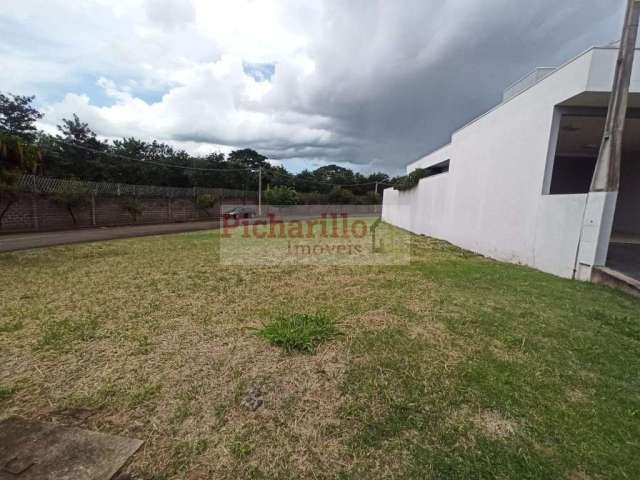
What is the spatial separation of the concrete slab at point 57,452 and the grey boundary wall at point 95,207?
1447 centimetres

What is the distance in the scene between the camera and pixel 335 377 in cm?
214

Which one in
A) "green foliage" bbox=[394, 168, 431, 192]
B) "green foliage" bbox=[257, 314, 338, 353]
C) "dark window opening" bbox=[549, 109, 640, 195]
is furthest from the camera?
"green foliage" bbox=[394, 168, 431, 192]

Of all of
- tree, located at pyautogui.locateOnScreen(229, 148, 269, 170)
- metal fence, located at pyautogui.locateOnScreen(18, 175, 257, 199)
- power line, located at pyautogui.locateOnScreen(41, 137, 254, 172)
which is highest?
tree, located at pyautogui.locateOnScreen(229, 148, 269, 170)

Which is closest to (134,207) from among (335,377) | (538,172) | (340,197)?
(335,377)

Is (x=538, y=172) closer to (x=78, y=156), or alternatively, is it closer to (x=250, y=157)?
(x=78, y=156)

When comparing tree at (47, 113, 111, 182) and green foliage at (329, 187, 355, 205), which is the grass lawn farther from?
green foliage at (329, 187, 355, 205)

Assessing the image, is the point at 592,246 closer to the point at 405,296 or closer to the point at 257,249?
the point at 405,296

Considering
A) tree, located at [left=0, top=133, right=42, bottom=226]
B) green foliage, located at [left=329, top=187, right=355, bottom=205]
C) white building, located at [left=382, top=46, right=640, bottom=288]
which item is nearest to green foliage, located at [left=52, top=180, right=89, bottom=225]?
tree, located at [left=0, top=133, right=42, bottom=226]

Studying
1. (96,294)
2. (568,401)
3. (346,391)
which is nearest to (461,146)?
(568,401)

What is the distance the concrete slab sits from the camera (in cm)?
130

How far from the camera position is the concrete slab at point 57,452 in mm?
1305

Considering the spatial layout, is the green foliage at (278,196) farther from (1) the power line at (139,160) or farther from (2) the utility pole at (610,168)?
(2) the utility pole at (610,168)

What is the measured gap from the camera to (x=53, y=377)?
6.77ft

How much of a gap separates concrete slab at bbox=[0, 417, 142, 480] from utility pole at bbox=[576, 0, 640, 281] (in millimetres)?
6698
